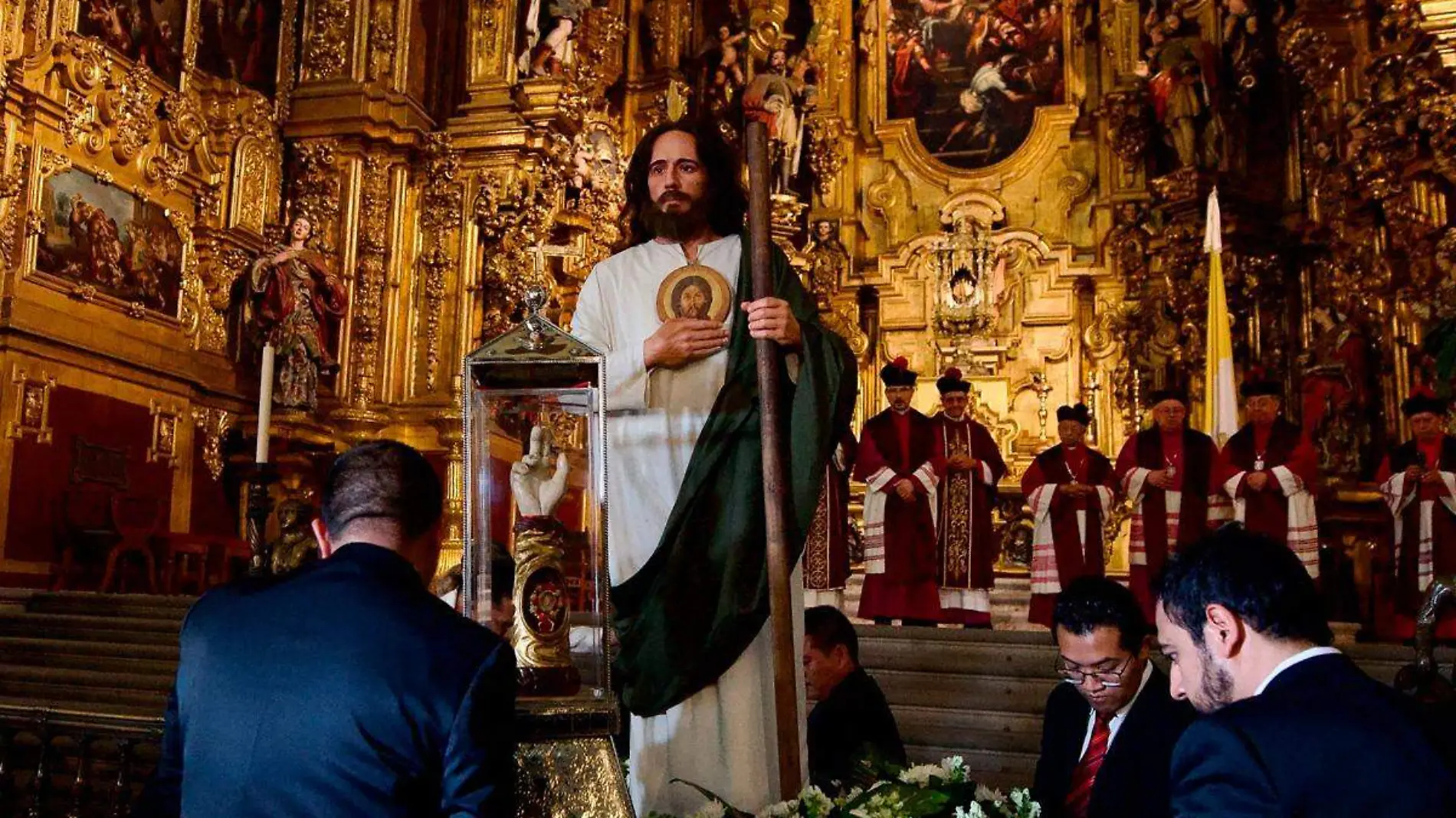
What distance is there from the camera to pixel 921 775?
9.34ft

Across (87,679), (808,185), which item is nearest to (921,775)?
(87,679)

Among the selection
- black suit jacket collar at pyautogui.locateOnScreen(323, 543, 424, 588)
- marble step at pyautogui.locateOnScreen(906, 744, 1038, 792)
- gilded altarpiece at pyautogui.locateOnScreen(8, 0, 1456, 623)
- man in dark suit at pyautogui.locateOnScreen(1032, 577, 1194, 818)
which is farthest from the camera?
gilded altarpiece at pyautogui.locateOnScreen(8, 0, 1456, 623)

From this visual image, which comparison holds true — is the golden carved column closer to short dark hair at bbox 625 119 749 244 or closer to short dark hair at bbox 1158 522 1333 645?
short dark hair at bbox 625 119 749 244

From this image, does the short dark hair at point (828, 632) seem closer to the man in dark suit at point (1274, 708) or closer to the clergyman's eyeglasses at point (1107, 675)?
the clergyman's eyeglasses at point (1107, 675)

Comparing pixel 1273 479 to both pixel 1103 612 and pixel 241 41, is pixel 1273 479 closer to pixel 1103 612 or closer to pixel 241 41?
→ pixel 1103 612

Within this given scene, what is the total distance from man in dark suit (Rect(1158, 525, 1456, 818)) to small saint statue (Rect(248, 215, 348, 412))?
444 inches

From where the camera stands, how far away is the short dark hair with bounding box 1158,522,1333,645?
200 cm

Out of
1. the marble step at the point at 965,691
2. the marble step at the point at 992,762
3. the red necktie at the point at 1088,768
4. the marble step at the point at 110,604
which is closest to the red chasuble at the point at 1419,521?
the marble step at the point at 965,691

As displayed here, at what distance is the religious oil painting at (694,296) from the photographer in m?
3.51

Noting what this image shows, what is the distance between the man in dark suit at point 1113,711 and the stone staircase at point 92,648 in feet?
16.4

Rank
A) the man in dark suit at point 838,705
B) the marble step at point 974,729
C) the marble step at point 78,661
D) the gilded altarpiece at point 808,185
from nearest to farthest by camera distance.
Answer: the man in dark suit at point 838,705 < the marble step at point 974,729 < the marble step at point 78,661 < the gilded altarpiece at point 808,185

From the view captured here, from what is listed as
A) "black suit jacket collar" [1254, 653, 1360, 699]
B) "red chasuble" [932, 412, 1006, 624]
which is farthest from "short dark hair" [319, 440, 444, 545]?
"red chasuble" [932, 412, 1006, 624]

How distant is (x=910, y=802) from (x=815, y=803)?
21cm

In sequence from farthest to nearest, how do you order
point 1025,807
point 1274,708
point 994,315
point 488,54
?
point 994,315 < point 488,54 < point 1025,807 < point 1274,708
